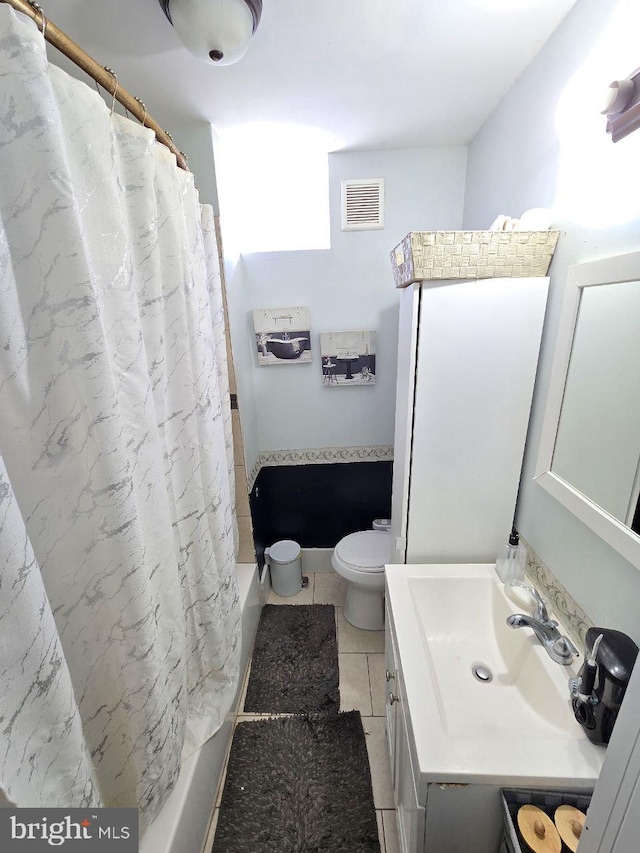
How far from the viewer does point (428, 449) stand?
4.02 feet

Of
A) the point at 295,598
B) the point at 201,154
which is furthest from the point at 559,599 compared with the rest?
the point at 201,154

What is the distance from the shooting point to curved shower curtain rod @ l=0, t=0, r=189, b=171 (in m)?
0.56

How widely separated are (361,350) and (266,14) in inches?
53.2

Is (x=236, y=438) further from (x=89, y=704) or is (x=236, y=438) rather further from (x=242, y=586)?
(x=89, y=704)

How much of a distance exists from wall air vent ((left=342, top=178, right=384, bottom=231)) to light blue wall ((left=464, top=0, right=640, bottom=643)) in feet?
2.06

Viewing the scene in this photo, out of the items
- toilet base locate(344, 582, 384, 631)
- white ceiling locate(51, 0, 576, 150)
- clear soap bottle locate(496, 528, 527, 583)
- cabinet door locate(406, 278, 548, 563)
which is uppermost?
white ceiling locate(51, 0, 576, 150)

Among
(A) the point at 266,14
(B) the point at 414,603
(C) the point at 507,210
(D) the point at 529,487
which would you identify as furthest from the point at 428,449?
(A) the point at 266,14

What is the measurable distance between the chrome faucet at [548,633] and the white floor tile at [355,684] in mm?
986

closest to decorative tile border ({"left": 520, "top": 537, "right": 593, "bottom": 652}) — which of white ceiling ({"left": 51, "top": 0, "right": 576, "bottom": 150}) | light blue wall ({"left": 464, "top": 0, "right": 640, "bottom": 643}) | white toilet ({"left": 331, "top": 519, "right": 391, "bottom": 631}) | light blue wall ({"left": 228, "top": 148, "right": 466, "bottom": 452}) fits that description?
light blue wall ({"left": 464, "top": 0, "right": 640, "bottom": 643})

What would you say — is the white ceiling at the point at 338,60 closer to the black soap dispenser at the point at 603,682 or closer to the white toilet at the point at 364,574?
the black soap dispenser at the point at 603,682

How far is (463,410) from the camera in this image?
1.18 metres

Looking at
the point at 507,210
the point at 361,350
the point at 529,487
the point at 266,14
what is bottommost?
the point at 529,487

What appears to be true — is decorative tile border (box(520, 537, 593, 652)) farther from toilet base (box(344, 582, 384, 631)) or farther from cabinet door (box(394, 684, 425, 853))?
toilet base (box(344, 582, 384, 631))


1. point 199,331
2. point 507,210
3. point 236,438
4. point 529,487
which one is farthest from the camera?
point 236,438
